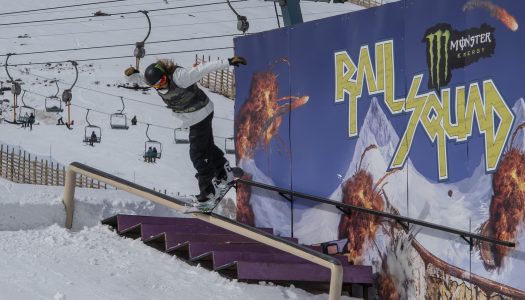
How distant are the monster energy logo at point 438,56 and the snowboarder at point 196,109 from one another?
6.63 ft

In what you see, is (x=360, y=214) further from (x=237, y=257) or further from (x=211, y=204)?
(x=211, y=204)

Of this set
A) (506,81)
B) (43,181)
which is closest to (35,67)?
(43,181)

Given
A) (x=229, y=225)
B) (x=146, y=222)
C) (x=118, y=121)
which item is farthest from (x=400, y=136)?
(x=118, y=121)

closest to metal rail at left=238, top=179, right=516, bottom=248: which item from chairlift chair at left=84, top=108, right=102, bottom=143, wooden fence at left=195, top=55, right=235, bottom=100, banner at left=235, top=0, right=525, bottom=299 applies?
banner at left=235, top=0, right=525, bottom=299

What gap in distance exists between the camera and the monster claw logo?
8.09 m

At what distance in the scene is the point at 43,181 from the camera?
3194 cm

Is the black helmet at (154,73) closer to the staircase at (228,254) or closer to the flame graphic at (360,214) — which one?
the staircase at (228,254)

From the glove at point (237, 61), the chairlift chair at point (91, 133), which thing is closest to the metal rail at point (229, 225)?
the glove at point (237, 61)

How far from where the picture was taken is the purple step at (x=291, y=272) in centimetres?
853

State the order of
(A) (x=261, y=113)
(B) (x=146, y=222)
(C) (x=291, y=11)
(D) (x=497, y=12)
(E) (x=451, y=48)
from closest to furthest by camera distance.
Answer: (D) (x=497, y=12) < (E) (x=451, y=48) < (B) (x=146, y=222) < (A) (x=261, y=113) < (C) (x=291, y=11)

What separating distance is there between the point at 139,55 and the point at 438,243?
6.85m

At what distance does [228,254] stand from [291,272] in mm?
616

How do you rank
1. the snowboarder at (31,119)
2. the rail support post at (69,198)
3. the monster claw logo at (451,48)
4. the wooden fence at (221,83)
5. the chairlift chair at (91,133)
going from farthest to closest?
the wooden fence at (221,83) < the snowboarder at (31,119) < the chairlift chair at (91,133) < the rail support post at (69,198) < the monster claw logo at (451,48)

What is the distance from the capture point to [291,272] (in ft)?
28.6
